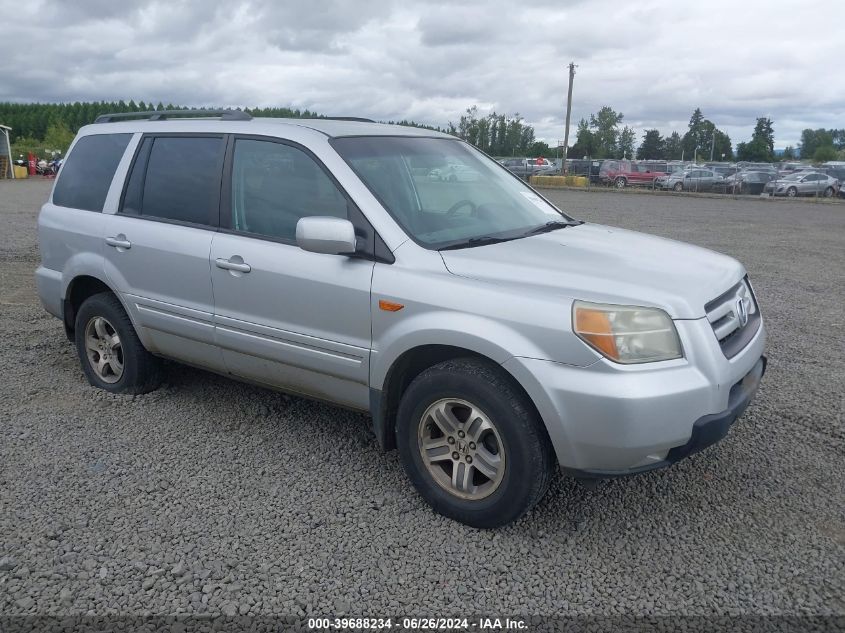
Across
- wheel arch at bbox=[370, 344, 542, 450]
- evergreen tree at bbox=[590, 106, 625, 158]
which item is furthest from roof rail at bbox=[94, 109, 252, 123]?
evergreen tree at bbox=[590, 106, 625, 158]

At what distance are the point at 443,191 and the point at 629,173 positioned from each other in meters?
40.1

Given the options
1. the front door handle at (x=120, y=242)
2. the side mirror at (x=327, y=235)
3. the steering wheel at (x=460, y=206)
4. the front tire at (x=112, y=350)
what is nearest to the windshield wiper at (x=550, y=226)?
the steering wheel at (x=460, y=206)

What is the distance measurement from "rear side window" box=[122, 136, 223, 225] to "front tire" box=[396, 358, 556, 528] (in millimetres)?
1738

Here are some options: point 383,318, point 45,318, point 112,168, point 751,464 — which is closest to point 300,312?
point 383,318

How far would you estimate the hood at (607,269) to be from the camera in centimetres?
309

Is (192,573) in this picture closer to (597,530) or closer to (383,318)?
(383,318)

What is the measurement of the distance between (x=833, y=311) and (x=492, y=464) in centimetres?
593

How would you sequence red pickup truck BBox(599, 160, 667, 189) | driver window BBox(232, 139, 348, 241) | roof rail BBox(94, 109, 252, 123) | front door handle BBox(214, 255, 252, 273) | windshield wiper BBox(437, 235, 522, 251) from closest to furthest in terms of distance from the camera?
windshield wiper BBox(437, 235, 522, 251) < driver window BBox(232, 139, 348, 241) < front door handle BBox(214, 255, 252, 273) < roof rail BBox(94, 109, 252, 123) < red pickup truck BBox(599, 160, 667, 189)

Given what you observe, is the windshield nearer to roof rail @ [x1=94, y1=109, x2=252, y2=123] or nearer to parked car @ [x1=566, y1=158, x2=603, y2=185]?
roof rail @ [x1=94, y1=109, x2=252, y2=123]

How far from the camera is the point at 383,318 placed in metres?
3.46

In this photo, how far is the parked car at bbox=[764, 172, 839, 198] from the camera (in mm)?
33781

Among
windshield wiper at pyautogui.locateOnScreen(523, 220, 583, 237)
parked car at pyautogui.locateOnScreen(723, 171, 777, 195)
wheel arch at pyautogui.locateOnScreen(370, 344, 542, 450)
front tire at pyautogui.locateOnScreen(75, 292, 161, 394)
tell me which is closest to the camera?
wheel arch at pyautogui.locateOnScreen(370, 344, 542, 450)

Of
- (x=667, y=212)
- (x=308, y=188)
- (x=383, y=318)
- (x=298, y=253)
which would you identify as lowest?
(x=667, y=212)

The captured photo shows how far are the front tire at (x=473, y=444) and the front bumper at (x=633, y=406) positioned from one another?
10 centimetres
